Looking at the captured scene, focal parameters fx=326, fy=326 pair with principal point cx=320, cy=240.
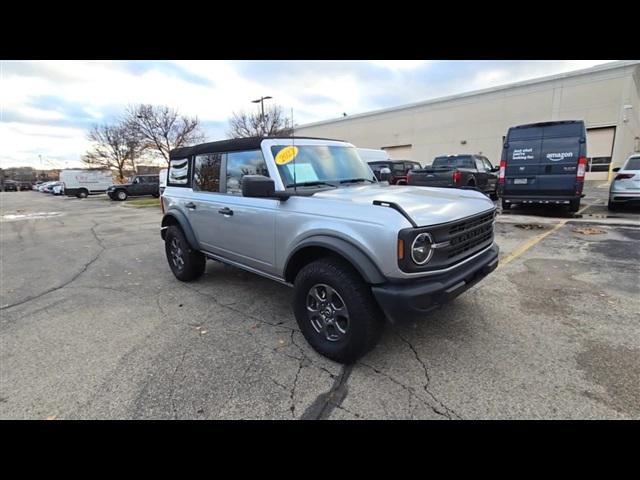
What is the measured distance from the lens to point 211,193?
4035mm

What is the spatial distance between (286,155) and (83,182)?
3336cm

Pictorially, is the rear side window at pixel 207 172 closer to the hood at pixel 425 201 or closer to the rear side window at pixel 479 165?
the hood at pixel 425 201

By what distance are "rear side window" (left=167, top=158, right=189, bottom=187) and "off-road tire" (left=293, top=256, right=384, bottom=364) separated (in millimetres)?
2767

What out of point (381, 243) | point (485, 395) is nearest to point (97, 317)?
point (381, 243)

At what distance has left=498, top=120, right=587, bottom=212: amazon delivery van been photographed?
8.05 meters

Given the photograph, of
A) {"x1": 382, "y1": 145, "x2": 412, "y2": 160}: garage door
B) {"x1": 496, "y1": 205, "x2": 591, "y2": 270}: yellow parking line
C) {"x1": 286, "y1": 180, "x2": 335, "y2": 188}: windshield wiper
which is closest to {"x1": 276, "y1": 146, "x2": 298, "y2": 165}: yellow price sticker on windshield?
{"x1": 286, "y1": 180, "x2": 335, "y2": 188}: windshield wiper

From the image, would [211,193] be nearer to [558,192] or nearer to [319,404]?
[319,404]

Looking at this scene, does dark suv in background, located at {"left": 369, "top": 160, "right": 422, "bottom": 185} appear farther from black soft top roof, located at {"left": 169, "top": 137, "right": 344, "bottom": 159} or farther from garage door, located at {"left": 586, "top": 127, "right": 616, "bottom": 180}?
garage door, located at {"left": 586, "top": 127, "right": 616, "bottom": 180}

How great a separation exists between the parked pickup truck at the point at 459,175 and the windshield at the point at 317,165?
6.35 metres

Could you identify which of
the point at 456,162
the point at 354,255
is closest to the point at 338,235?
the point at 354,255

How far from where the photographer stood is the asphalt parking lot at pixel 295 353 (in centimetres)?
218

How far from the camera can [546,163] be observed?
8383 mm

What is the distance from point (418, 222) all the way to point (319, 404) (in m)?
1.41

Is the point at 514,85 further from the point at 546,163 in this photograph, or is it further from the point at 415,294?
the point at 415,294
